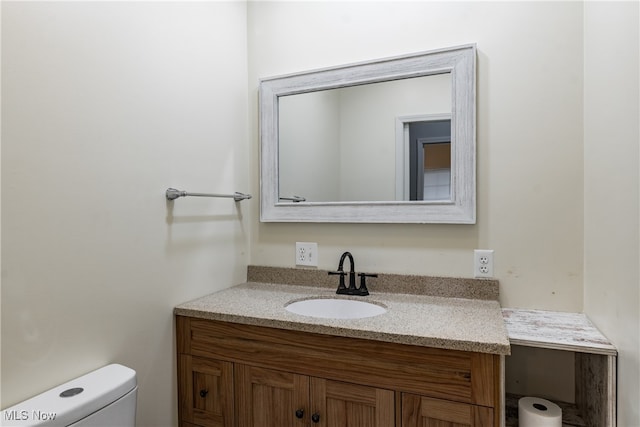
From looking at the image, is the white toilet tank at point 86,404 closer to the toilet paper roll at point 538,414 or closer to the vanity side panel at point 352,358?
the vanity side panel at point 352,358

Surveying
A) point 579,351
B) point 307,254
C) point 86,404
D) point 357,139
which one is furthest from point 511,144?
point 86,404

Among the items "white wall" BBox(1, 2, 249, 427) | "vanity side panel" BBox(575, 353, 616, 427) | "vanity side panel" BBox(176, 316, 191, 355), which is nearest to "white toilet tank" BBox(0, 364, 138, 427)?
"white wall" BBox(1, 2, 249, 427)

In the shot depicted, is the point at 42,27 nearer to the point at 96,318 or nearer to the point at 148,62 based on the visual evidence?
the point at 148,62

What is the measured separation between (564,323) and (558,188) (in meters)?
0.51

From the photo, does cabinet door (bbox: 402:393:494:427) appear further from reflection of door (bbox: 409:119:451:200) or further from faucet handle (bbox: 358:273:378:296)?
reflection of door (bbox: 409:119:451:200)

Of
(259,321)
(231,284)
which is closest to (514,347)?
(259,321)

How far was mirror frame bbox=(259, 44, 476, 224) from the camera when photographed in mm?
1521

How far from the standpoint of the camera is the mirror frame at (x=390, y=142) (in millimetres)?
1521

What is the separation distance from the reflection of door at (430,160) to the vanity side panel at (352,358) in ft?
2.31

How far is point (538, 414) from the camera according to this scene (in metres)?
1.20

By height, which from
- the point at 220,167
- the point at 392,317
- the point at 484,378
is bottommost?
the point at 484,378

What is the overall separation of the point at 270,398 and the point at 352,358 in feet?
1.18

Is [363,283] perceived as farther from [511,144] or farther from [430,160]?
[511,144]

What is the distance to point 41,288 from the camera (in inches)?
39.3
